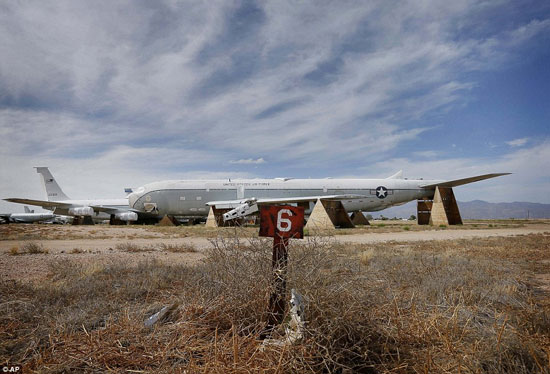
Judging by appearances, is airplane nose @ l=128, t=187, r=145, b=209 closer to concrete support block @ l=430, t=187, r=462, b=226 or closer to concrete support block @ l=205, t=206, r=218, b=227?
concrete support block @ l=205, t=206, r=218, b=227

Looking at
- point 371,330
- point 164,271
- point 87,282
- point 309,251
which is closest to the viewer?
point 371,330

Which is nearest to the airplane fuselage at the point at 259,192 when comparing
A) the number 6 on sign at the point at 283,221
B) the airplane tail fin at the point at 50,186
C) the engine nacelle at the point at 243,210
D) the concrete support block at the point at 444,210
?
the concrete support block at the point at 444,210

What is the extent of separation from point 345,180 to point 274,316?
3099 centimetres

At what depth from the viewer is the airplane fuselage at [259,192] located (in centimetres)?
3142

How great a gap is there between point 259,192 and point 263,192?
1.33 feet

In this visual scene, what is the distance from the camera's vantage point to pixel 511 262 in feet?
26.4

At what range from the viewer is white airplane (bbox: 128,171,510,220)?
103ft

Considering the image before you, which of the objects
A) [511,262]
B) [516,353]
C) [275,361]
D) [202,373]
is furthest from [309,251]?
[511,262]

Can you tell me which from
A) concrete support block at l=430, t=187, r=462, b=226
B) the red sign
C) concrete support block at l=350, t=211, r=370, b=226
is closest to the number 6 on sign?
the red sign

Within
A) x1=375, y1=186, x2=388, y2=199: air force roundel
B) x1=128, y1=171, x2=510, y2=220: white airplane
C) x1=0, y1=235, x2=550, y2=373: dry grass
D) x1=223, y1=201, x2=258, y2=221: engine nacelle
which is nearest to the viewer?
x1=0, y1=235, x2=550, y2=373: dry grass

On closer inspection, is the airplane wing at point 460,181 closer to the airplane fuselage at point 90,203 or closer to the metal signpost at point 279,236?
the metal signpost at point 279,236

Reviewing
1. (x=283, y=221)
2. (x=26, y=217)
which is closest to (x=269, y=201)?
(x=283, y=221)

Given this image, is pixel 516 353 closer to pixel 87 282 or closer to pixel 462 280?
pixel 462 280

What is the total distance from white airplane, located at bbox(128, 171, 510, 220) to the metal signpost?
27.1m
